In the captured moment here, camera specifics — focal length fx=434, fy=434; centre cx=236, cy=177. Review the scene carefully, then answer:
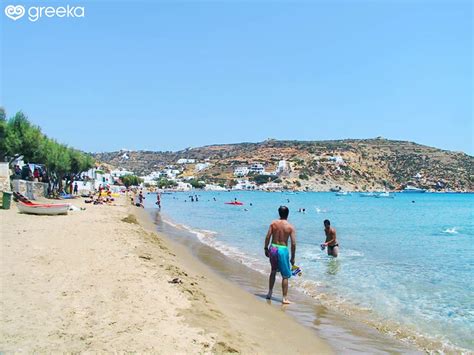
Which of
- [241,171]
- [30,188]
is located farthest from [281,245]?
[241,171]

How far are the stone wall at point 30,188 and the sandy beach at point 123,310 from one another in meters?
16.6

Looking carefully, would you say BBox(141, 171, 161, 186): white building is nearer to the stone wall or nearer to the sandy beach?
the stone wall

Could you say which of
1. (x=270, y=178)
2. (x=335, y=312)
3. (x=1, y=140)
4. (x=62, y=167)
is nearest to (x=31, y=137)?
(x=1, y=140)

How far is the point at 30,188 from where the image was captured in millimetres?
28266

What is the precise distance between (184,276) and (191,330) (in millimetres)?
3842

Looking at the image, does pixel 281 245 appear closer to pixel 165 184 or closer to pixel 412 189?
pixel 412 189

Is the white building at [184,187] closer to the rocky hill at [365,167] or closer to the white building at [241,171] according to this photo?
the rocky hill at [365,167]

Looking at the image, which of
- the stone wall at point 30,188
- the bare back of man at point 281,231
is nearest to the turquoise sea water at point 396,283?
the bare back of man at point 281,231

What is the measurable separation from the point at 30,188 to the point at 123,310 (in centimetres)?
2553

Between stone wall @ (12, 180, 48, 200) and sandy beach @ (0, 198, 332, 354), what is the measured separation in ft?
54.5

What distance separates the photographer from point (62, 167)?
39.0 metres

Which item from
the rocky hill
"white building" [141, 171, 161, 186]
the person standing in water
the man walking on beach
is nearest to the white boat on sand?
the person standing in water

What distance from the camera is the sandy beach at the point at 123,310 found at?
4.71m

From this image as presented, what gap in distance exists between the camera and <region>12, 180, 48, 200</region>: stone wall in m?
25.0
